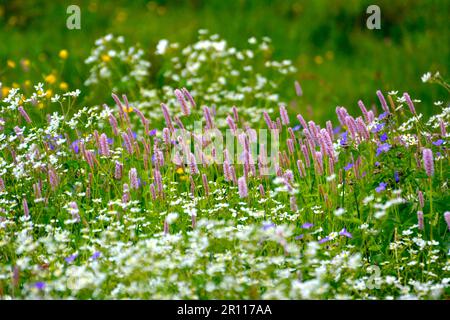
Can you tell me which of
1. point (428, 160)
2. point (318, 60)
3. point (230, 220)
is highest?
point (318, 60)

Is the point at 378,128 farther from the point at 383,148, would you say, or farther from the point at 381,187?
the point at 381,187

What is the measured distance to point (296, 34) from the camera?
28.8 ft

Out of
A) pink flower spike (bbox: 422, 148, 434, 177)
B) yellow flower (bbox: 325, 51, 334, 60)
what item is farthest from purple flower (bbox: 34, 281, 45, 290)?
yellow flower (bbox: 325, 51, 334, 60)

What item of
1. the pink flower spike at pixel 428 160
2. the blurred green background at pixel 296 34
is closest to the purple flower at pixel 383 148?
the pink flower spike at pixel 428 160

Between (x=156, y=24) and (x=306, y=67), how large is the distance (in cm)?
186

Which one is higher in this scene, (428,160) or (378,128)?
(378,128)

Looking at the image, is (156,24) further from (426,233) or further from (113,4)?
(426,233)

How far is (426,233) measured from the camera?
336 cm

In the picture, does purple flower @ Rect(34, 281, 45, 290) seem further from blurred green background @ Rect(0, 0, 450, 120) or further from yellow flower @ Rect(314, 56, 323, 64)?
yellow flower @ Rect(314, 56, 323, 64)

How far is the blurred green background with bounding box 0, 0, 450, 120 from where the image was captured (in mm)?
7609

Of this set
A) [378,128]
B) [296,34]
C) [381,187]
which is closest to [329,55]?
[296,34]

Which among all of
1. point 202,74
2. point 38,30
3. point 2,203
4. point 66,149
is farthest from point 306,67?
point 2,203

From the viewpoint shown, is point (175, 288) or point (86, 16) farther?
point (86, 16)
